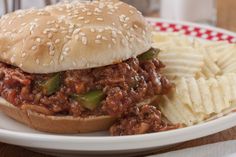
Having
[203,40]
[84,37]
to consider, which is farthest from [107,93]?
[203,40]

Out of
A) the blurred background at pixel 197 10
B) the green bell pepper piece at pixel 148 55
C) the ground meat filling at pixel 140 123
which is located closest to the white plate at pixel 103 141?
the ground meat filling at pixel 140 123

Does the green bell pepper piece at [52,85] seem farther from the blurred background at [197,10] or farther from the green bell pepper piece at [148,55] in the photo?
the blurred background at [197,10]

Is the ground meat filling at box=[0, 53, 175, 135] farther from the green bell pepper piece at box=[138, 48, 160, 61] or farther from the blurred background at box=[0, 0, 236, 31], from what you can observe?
the blurred background at box=[0, 0, 236, 31]

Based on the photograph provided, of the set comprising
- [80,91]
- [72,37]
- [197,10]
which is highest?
[72,37]

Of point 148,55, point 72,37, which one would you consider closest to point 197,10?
point 148,55

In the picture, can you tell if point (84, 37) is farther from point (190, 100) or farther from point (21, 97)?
point (190, 100)

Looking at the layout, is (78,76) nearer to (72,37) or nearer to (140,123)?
(72,37)

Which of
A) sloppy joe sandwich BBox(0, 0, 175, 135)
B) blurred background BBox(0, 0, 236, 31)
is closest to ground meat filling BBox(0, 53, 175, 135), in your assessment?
sloppy joe sandwich BBox(0, 0, 175, 135)
